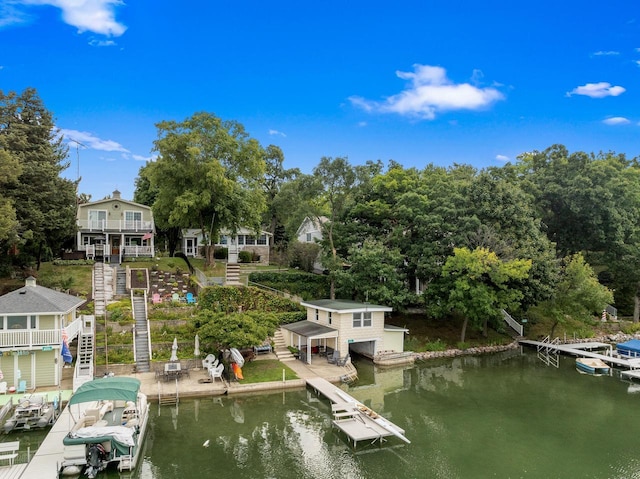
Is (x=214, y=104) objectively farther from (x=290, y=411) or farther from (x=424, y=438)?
(x=424, y=438)

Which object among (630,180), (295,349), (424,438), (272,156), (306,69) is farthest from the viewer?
(272,156)

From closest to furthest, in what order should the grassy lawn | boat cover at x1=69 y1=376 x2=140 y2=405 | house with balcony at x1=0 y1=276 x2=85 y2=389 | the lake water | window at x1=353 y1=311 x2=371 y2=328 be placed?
the lake water
boat cover at x1=69 y1=376 x2=140 y2=405
house with balcony at x1=0 y1=276 x2=85 y2=389
the grassy lawn
window at x1=353 y1=311 x2=371 y2=328

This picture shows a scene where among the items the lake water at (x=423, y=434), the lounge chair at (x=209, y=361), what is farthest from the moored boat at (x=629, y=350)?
the lounge chair at (x=209, y=361)

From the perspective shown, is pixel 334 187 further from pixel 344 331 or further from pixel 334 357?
pixel 334 357

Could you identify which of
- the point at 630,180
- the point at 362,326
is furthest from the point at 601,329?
the point at 362,326

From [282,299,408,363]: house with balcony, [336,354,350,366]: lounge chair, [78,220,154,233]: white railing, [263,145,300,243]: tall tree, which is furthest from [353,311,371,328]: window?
[263,145,300,243]: tall tree

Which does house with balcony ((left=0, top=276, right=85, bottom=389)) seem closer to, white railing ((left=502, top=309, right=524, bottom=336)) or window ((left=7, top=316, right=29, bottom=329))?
window ((left=7, top=316, right=29, bottom=329))

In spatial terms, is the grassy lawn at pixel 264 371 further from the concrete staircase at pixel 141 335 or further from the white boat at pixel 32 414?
the white boat at pixel 32 414
